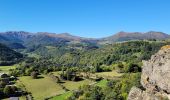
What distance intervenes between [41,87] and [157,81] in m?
81.7

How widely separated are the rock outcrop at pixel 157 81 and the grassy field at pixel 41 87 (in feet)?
198

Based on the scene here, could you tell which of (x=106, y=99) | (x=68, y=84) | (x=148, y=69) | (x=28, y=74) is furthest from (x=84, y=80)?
(x=148, y=69)

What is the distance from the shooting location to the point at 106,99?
8206 centimetres

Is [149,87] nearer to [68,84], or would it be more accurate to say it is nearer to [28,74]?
[68,84]

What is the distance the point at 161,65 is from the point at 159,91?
4.36 meters

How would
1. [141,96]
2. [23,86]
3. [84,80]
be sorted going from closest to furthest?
[141,96] < [23,86] < [84,80]

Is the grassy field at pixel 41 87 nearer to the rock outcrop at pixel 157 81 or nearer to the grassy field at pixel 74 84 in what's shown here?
the grassy field at pixel 74 84

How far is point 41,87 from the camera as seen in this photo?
419ft

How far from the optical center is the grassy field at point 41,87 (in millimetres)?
115488

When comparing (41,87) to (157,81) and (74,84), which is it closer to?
(74,84)

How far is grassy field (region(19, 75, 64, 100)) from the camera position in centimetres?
11549

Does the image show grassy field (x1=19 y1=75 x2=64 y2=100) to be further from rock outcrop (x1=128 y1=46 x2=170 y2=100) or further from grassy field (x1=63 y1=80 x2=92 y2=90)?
rock outcrop (x1=128 y1=46 x2=170 y2=100)

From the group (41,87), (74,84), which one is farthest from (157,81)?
(74,84)

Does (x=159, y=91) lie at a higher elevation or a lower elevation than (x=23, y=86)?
higher
